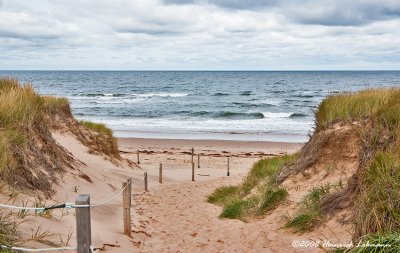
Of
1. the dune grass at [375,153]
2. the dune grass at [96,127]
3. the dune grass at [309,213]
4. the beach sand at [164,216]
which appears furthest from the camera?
the dune grass at [96,127]

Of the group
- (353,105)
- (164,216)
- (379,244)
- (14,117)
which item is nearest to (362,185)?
(379,244)

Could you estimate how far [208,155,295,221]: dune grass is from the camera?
35.2 feet

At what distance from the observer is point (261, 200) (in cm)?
1104

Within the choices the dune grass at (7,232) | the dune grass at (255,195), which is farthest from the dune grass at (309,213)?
the dune grass at (7,232)

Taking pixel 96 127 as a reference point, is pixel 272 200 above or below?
below

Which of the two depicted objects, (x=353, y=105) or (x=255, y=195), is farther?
(x=255, y=195)

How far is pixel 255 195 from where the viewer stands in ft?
39.5

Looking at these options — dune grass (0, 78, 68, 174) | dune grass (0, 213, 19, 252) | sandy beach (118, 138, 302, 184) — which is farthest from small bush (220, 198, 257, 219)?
sandy beach (118, 138, 302, 184)

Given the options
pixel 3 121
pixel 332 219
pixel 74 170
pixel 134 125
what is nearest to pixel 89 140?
pixel 74 170

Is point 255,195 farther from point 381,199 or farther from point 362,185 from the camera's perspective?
point 381,199

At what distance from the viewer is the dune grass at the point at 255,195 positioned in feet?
35.2

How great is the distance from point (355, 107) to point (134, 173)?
995 cm

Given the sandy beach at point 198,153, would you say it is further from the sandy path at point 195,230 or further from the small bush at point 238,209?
the small bush at point 238,209

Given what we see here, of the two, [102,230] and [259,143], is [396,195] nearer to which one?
[102,230]
